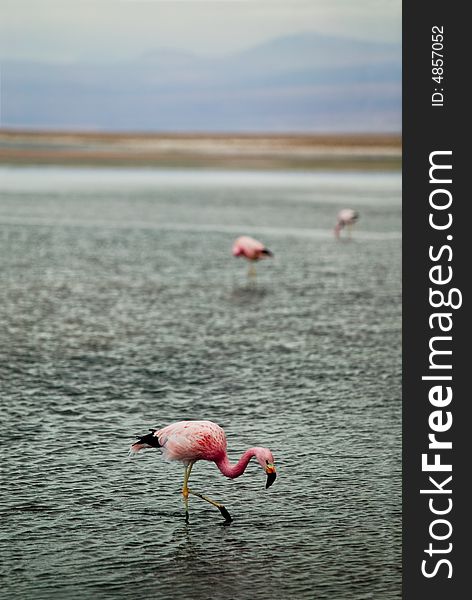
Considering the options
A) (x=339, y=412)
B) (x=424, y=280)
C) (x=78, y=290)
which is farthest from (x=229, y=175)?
(x=424, y=280)

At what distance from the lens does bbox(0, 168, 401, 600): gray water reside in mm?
5297

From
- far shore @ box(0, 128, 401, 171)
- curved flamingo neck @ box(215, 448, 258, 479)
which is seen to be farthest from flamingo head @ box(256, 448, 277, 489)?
far shore @ box(0, 128, 401, 171)

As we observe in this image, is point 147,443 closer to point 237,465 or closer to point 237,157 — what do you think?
point 237,465

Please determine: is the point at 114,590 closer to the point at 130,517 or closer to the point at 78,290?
the point at 130,517

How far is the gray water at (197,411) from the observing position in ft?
17.4

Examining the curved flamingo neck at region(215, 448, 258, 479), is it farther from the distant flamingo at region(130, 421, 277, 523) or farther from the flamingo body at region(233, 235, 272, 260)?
the flamingo body at region(233, 235, 272, 260)

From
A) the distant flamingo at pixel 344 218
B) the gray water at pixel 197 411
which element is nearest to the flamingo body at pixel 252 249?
the gray water at pixel 197 411

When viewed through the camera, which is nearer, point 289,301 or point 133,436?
point 133,436

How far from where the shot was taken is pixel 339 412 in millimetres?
7836

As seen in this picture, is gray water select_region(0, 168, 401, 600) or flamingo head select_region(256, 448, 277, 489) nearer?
gray water select_region(0, 168, 401, 600)

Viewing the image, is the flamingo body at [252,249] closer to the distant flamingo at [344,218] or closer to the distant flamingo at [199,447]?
the distant flamingo at [344,218]

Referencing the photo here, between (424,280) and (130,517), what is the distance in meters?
1.91

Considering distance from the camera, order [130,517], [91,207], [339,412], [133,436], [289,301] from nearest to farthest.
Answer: [130,517]
[133,436]
[339,412]
[289,301]
[91,207]

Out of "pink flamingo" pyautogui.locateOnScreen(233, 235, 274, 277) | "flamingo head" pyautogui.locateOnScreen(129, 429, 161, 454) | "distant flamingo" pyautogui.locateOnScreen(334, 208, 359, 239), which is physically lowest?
"flamingo head" pyautogui.locateOnScreen(129, 429, 161, 454)
